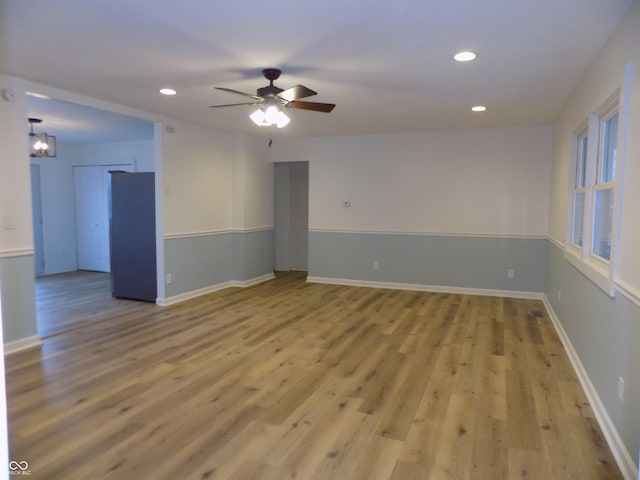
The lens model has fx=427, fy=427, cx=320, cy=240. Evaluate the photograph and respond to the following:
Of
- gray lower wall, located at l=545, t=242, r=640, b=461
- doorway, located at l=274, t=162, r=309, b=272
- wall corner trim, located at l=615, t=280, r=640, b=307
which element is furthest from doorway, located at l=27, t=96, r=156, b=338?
wall corner trim, located at l=615, t=280, r=640, b=307

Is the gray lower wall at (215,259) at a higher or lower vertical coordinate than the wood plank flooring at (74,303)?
higher

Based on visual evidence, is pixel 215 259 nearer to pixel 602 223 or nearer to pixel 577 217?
pixel 577 217

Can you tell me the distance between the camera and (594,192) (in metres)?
3.25

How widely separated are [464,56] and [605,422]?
8.26ft

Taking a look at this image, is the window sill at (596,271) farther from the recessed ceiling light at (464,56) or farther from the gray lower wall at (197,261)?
the gray lower wall at (197,261)

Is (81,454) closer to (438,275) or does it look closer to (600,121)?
(600,121)

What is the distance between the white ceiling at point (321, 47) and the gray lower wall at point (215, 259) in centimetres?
199

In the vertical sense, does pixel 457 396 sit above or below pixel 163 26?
below

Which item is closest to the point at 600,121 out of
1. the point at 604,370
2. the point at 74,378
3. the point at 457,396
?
the point at 604,370

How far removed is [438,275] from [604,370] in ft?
12.5

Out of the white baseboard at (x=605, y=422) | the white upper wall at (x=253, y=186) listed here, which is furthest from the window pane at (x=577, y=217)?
the white upper wall at (x=253, y=186)

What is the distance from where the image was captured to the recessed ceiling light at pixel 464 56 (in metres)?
3.02

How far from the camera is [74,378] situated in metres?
3.15

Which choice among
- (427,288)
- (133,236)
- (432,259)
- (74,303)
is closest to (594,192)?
(432,259)
